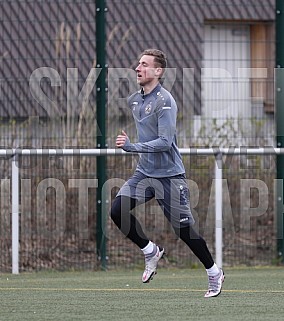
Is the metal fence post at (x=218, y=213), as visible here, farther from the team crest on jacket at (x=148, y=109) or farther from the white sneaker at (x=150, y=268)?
the team crest on jacket at (x=148, y=109)

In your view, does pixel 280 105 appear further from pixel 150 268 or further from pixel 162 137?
pixel 162 137

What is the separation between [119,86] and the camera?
12992 mm

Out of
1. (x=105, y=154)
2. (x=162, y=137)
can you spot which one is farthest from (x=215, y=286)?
(x=105, y=154)

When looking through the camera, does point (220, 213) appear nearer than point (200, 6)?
Yes

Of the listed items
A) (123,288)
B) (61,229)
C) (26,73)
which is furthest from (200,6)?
(123,288)

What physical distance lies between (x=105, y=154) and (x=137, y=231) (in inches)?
117

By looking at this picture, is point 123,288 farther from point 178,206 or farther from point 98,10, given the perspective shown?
point 98,10

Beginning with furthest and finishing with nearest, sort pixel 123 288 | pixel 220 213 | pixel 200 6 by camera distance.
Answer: pixel 200 6 < pixel 220 213 < pixel 123 288

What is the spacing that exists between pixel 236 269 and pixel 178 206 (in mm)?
3658

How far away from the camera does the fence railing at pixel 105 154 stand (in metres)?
11.6

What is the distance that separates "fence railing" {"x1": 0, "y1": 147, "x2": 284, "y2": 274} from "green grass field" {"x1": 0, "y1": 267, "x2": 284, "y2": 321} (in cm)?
31

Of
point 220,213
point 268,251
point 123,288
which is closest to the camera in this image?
point 123,288

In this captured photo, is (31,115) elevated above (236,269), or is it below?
above

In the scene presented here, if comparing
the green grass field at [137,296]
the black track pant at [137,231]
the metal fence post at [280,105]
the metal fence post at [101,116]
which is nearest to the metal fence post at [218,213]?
the green grass field at [137,296]
